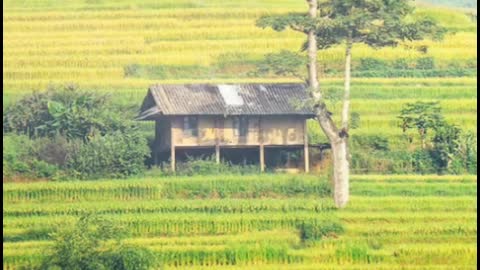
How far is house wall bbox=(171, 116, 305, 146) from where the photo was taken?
135 ft

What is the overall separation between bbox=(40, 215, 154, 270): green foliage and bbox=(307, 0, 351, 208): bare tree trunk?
267 inches

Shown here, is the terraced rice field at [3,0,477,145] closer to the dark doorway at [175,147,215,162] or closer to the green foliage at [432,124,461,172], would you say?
the green foliage at [432,124,461,172]

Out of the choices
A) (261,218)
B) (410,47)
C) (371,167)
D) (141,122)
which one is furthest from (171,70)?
(261,218)

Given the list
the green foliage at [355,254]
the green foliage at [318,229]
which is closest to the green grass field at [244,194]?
the green foliage at [355,254]

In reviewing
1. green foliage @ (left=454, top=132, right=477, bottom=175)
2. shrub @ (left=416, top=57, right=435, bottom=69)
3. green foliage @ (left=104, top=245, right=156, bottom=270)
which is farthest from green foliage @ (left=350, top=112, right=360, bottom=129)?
green foliage @ (left=104, top=245, right=156, bottom=270)

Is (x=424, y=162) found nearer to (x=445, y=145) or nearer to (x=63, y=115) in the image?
(x=445, y=145)

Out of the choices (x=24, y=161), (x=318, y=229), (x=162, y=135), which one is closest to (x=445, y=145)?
(x=318, y=229)

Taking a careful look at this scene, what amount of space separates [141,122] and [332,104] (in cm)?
520

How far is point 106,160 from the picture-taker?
128ft

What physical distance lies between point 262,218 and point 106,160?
17.0ft

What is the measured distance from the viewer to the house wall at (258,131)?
135 ft

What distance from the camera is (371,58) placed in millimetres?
49625

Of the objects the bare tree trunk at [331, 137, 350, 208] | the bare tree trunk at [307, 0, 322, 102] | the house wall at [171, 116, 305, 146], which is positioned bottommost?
the bare tree trunk at [331, 137, 350, 208]

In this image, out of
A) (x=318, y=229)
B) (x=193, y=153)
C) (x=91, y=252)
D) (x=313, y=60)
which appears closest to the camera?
(x=91, y=252)
